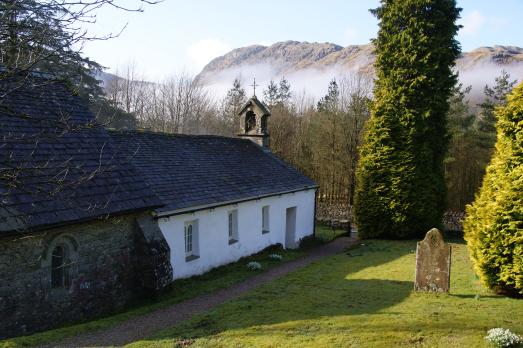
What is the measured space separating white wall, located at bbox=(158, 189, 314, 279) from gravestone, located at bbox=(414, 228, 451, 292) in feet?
27.0

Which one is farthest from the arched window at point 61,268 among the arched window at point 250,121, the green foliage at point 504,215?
the arched window at point 250,121

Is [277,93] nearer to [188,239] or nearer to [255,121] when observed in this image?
[255,121]

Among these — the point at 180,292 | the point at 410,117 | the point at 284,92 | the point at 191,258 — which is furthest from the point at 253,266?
the point at 284,92

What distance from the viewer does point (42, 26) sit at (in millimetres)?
A: 5289

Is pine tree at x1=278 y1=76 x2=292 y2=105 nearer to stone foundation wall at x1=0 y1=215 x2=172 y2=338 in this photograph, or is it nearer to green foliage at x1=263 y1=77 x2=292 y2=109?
green foliage at x1=263 y1=77 x2=292 y2=109

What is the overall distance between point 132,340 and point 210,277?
704 cm

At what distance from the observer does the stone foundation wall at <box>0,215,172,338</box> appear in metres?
9.35

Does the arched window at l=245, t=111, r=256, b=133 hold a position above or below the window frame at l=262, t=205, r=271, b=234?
above

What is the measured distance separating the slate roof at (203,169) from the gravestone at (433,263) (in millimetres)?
8218

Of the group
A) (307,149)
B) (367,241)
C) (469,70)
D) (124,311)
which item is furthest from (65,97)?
(469,70)

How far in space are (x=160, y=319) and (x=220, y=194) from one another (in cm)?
770

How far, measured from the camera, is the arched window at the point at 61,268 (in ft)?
34.7

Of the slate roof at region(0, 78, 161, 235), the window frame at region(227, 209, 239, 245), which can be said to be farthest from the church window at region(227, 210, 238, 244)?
the slate roof at region(0, 78, 161, 235)

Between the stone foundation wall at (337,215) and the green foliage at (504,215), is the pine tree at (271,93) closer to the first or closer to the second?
the stone foundation wall at (337,215)
